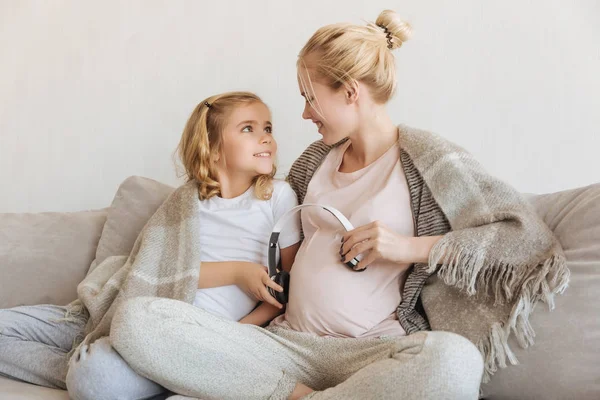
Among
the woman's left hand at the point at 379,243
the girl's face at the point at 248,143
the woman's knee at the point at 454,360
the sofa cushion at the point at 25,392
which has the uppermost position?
the girl's face at the point at 248,143

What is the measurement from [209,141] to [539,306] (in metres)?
0.84

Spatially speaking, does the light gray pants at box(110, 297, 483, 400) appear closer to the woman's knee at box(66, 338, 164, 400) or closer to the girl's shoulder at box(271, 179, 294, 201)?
the woman's knee at box(66, 338, 164, 400)

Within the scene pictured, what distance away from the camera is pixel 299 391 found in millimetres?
1208

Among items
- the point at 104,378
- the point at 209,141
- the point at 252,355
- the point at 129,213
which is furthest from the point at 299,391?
the point at 129,213

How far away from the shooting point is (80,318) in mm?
1580

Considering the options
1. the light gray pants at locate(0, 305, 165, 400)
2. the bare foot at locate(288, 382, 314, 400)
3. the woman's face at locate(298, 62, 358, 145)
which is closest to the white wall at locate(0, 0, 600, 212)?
the woman's face at locate(298, 62, 358, 145)

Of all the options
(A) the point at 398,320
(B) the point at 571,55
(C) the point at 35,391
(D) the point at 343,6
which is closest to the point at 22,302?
(C) the point at 35,391

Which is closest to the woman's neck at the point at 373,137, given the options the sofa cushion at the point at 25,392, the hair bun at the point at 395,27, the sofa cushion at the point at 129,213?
the hair bun at the point at 395,27

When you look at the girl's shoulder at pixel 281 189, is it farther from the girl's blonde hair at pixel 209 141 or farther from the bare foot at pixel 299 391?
the bare foot at pixel 299 391

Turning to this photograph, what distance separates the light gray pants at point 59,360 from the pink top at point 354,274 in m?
0.34

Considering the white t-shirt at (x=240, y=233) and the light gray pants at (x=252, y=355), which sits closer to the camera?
the light gray pants at (x=252, y=355)

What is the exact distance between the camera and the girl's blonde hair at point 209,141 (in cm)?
159

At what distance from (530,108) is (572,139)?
12 cm

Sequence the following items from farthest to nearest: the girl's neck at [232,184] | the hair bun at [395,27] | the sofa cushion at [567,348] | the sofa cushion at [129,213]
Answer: the sofa cushion at [129,213] → the girl's neck at [232,184] → the hair bun at [395,27] → the sofa cushion at [567,348]
